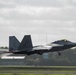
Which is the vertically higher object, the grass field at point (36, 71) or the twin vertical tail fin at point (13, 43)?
the twin vertical tail fin at point (13, 43)

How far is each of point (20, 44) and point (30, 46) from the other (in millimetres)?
2434

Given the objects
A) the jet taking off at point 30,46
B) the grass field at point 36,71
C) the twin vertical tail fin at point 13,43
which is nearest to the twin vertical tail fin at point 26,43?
the jet taking off at point 30,46

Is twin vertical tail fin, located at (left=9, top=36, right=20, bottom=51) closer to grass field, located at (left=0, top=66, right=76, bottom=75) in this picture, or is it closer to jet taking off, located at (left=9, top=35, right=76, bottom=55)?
jet taking off, located at (left=9, top=35, right=76, bottom=55)

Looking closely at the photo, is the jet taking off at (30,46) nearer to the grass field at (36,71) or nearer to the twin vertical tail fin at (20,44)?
the twin vertical tail fin at (20,44)

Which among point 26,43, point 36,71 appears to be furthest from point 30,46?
point 36,71

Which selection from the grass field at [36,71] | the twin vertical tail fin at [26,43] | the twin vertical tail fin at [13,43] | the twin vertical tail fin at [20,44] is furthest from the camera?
the twin vertical tail fin at [13,43]

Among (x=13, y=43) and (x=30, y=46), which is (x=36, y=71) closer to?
(x=30, y=46)

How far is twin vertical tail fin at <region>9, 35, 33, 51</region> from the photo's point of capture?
4222 inches

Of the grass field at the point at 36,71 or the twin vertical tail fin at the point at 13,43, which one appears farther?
the twin vertical tail fin at the point at 13,43

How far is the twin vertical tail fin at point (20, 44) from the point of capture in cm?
10725

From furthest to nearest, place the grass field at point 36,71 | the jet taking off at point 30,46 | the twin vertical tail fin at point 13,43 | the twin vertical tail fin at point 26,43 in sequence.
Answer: the twin vertical tail fin at point 13,43 < the jet taking off at point 30,46 < the twin vertical tail fin at point 26,43 < the grass field at point 36,71

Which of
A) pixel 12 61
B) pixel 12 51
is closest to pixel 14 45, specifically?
pixel 12 51

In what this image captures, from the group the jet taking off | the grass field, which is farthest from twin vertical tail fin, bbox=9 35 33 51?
the grass field

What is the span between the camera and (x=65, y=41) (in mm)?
112375
